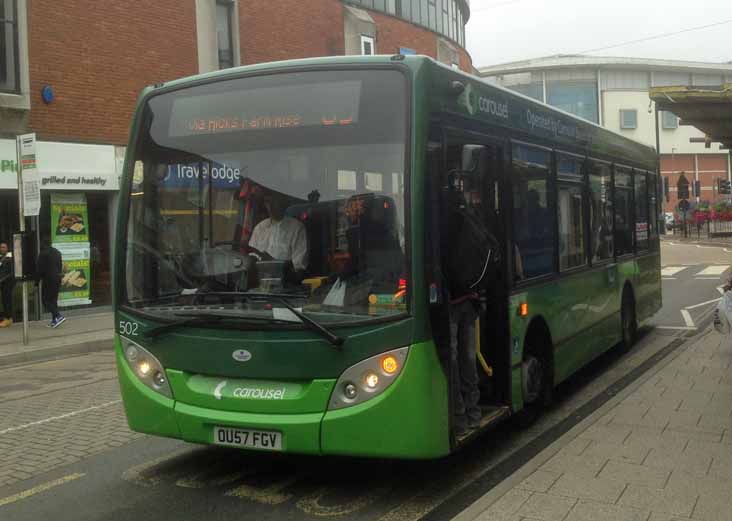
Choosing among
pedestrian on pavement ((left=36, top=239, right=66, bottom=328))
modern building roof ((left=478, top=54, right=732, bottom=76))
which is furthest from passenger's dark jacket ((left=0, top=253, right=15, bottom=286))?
modern building roof ((left=478, top=54, right=732, bottom=76))

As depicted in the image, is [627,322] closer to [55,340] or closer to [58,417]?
[58,417]

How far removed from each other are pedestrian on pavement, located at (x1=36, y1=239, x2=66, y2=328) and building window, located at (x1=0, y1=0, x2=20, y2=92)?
336 cm

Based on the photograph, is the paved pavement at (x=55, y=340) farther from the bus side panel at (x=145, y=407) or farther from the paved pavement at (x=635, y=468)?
the paved pavement at (x=635, y=468)

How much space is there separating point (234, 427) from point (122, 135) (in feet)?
48.3

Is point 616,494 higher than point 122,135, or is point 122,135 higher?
point 122,135

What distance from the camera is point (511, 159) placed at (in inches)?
243

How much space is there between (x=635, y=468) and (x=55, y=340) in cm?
1104

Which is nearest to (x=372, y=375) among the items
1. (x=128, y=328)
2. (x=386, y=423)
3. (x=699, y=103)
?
(x=386, y=423)

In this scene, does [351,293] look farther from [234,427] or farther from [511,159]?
[511,159]

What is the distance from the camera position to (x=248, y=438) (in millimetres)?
4836

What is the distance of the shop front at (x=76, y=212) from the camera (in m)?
16.4

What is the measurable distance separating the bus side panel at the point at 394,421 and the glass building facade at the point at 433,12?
22278mm

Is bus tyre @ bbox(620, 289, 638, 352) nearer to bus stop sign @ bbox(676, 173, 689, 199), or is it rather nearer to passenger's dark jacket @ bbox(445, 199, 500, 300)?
passenger's dark jacket @ bbox(445, 199, 500, 300)

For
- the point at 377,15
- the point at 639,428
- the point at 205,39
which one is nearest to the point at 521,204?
the point at 639,428
